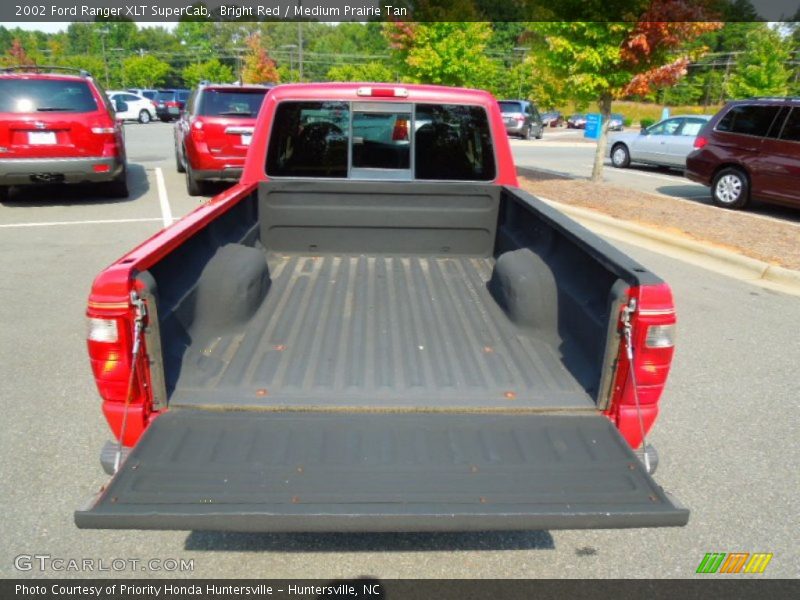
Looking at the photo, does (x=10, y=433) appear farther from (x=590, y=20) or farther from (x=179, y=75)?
(x=179, y=75)

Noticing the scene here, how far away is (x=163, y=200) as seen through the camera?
10.8 m

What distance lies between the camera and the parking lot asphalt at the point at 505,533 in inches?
105

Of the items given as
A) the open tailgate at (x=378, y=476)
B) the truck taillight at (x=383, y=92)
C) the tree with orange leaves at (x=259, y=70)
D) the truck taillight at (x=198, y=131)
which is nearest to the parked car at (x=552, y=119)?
the tree with orange leaves at (x=259, y=70)

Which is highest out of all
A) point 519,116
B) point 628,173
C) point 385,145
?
point 385,145

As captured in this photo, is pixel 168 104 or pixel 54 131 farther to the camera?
pixel 168 104

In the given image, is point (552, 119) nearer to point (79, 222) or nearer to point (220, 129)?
point (220, 129)

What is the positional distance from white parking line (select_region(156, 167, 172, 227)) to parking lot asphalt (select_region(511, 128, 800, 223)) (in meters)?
9.85

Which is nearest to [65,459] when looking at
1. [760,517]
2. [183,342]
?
[183,342]

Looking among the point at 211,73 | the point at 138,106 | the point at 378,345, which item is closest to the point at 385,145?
the point at 378,345

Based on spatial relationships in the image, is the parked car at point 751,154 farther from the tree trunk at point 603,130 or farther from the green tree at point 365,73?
the green tree at point 365,73

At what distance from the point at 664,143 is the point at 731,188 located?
5986mm

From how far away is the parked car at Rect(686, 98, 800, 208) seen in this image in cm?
987

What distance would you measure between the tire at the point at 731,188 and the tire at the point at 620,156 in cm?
696

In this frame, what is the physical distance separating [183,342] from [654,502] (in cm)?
212
